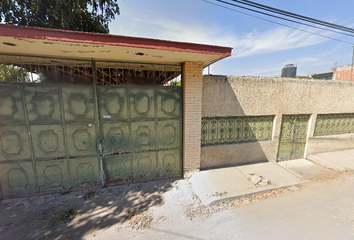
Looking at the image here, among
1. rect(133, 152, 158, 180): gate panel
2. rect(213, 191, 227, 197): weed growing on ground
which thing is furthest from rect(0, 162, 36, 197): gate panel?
rect(213, 191, 227, 197): weed growing on ground

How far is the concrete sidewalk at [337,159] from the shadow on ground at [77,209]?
16.8 ft

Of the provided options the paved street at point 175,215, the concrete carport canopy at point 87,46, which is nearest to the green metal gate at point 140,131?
the paved street at point 175,215

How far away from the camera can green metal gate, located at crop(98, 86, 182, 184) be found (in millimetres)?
3432

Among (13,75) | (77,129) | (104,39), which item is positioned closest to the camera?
(104,39)

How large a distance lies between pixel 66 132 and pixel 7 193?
181 centimetres

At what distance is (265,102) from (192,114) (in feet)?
7.73

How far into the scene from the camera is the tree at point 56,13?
16.0 feet

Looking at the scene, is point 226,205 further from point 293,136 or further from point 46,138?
point 46,138

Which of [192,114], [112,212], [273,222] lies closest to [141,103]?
[192,114]

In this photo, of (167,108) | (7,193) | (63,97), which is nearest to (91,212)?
(7,193)

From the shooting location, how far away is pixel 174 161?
156 inches

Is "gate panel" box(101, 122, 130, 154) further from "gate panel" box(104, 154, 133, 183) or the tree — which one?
the tree

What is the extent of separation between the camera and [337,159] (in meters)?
5.09

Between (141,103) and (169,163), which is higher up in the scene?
(141,103)
